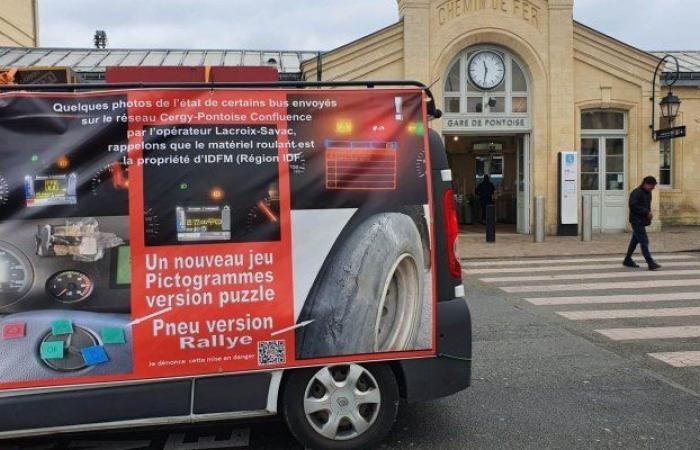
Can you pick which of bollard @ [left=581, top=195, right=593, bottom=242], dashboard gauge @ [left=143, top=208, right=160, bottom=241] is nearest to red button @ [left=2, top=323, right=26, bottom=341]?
dashboard gauge @ [left=143, top=208, right=160, bottom=241]

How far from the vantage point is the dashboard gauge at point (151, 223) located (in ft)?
10.8

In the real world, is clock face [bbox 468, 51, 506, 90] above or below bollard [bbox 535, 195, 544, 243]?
above

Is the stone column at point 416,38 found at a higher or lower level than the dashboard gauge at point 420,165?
higher

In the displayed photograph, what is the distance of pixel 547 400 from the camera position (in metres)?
4.64

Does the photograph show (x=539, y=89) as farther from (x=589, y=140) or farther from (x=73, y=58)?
(x=73, y=58)

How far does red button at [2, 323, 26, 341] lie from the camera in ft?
10.3

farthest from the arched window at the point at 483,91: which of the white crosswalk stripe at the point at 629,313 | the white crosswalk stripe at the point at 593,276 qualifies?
the white crosswalk stripe at the point at 629,313

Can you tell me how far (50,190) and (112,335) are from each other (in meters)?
0.87

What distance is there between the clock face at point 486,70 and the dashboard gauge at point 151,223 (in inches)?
612

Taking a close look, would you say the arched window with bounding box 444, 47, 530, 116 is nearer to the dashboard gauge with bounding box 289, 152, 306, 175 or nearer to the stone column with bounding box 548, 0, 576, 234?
the stone column with bounding box 548, 0, 576, 234

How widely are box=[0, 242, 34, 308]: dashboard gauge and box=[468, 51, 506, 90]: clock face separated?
628 inches

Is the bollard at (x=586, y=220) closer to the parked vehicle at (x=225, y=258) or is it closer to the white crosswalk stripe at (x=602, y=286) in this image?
the white crosswalk stripe at (x=602, y=286)

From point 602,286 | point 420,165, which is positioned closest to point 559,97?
point 602,286

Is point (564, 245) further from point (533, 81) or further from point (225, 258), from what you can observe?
point (225, 258)
